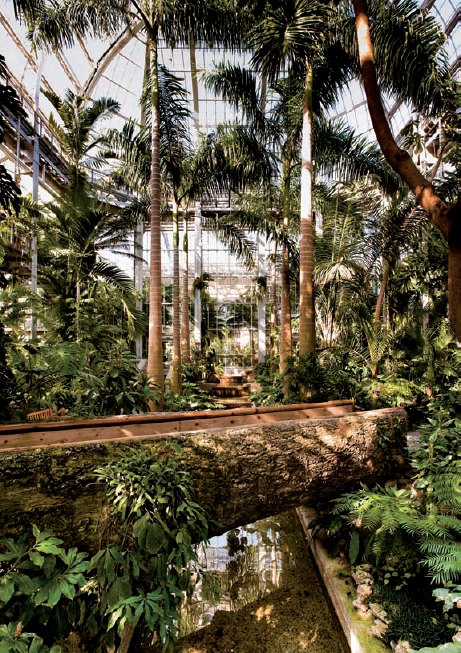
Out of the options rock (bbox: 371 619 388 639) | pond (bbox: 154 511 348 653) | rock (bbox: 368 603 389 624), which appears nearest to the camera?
rock (bbox: 371 619 388 639)

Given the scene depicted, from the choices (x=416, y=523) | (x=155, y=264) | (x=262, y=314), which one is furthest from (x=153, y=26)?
(x=262, y=314)

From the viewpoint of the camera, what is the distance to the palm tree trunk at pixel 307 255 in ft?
19.2

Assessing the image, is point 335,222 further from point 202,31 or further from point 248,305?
point 248,305

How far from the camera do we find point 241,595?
3205mm

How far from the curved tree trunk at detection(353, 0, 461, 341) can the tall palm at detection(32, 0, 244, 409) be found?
11.5 ft

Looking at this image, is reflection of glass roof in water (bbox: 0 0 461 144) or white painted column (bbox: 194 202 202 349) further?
white painted column (bbox: 194 202 202 349)

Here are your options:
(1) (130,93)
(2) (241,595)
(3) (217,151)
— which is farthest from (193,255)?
(2) (241,595)

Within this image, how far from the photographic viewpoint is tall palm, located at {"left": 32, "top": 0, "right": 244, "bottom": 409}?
19.0ft

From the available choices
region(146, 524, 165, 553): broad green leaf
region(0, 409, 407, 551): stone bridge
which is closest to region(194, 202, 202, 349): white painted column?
region(0, 409, 407, 551): stone bridge

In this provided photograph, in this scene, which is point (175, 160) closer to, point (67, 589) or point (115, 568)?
point (115, 568)

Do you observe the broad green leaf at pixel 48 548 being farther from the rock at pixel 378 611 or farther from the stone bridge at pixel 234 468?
the rock at pixel 378 611

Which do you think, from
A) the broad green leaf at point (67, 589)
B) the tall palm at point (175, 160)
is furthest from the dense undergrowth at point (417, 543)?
the tall palm at point (175, 160)

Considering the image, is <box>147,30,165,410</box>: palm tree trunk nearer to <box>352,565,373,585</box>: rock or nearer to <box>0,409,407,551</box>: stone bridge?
<box>0,409,407,551</box>: stone bridge

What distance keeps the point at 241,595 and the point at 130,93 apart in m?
18.4
